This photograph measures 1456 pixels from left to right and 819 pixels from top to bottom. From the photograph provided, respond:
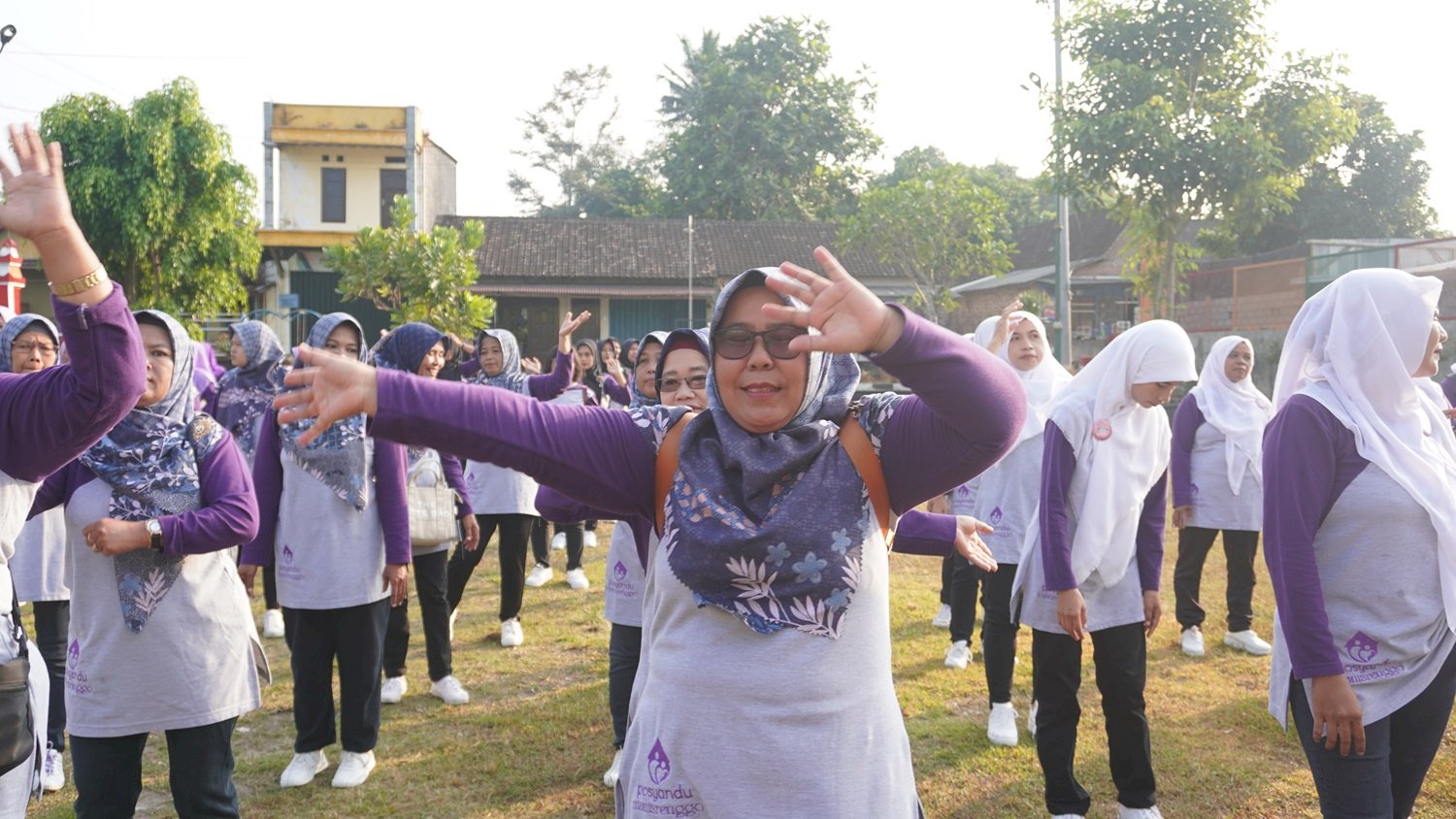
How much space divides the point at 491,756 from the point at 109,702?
208cm

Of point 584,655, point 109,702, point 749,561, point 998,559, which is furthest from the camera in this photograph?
point 584,655

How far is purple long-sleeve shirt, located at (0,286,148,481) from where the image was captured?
2.20m

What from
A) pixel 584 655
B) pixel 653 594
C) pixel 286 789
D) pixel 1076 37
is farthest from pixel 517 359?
pixel 1076 37

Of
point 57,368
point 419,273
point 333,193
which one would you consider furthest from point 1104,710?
point 333,193

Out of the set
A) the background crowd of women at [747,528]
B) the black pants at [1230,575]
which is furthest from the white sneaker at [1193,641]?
the background crowd of women at [747,528]

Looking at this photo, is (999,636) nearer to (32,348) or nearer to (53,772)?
(53,772)

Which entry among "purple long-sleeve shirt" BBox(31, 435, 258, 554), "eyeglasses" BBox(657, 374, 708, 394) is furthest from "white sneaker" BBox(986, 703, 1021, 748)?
"purple long-sleeve shirt" BBox(31, 435, 258, 554)

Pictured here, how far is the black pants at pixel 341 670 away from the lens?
14.9ft

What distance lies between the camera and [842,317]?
186 cm

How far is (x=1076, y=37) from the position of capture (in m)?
18.5

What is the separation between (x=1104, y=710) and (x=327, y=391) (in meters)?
3.21

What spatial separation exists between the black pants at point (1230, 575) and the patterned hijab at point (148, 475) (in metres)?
5.88

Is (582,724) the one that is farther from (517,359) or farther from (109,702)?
(517,359)

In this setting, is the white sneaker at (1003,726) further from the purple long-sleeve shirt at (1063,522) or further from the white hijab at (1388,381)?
the white hijab at (1388,381)
